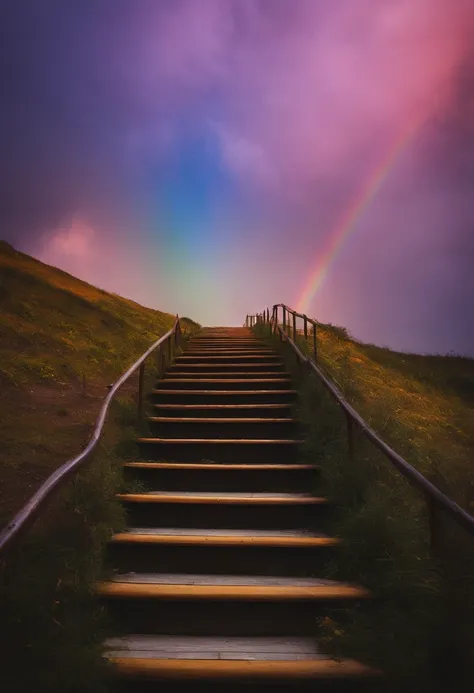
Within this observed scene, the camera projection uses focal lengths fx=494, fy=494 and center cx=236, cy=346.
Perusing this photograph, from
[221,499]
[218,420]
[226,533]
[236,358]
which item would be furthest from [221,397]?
[226,533]

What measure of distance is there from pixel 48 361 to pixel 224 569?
5.98 metres

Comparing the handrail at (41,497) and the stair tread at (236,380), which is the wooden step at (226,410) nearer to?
the stair tread at (236,380)

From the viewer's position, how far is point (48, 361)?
845 centimetres

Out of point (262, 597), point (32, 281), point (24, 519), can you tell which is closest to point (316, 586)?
point (262, 597)

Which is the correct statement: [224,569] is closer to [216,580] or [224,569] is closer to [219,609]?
[216,580]

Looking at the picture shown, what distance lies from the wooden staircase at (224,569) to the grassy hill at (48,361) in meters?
0.96

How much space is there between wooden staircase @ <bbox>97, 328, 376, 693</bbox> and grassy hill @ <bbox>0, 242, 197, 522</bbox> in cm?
96

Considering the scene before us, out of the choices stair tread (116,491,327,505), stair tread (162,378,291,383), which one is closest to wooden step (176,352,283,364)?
stair tread (162,378,291,383)

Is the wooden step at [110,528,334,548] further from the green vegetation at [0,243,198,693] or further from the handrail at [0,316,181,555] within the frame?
the handrail at [0,316,181,555]

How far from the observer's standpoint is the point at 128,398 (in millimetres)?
6422

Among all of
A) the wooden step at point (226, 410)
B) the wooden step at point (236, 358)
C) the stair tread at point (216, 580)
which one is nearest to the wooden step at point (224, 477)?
the stair tread at point (216, 580)

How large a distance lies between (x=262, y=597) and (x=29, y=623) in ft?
4.37

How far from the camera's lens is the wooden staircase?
2549mm

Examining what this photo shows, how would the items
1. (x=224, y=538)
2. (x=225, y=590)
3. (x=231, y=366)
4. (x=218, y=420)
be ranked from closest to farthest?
(x=225, y=590) → (x=224, y=538) → (x=218, y=420) → (x=231, y=366)
